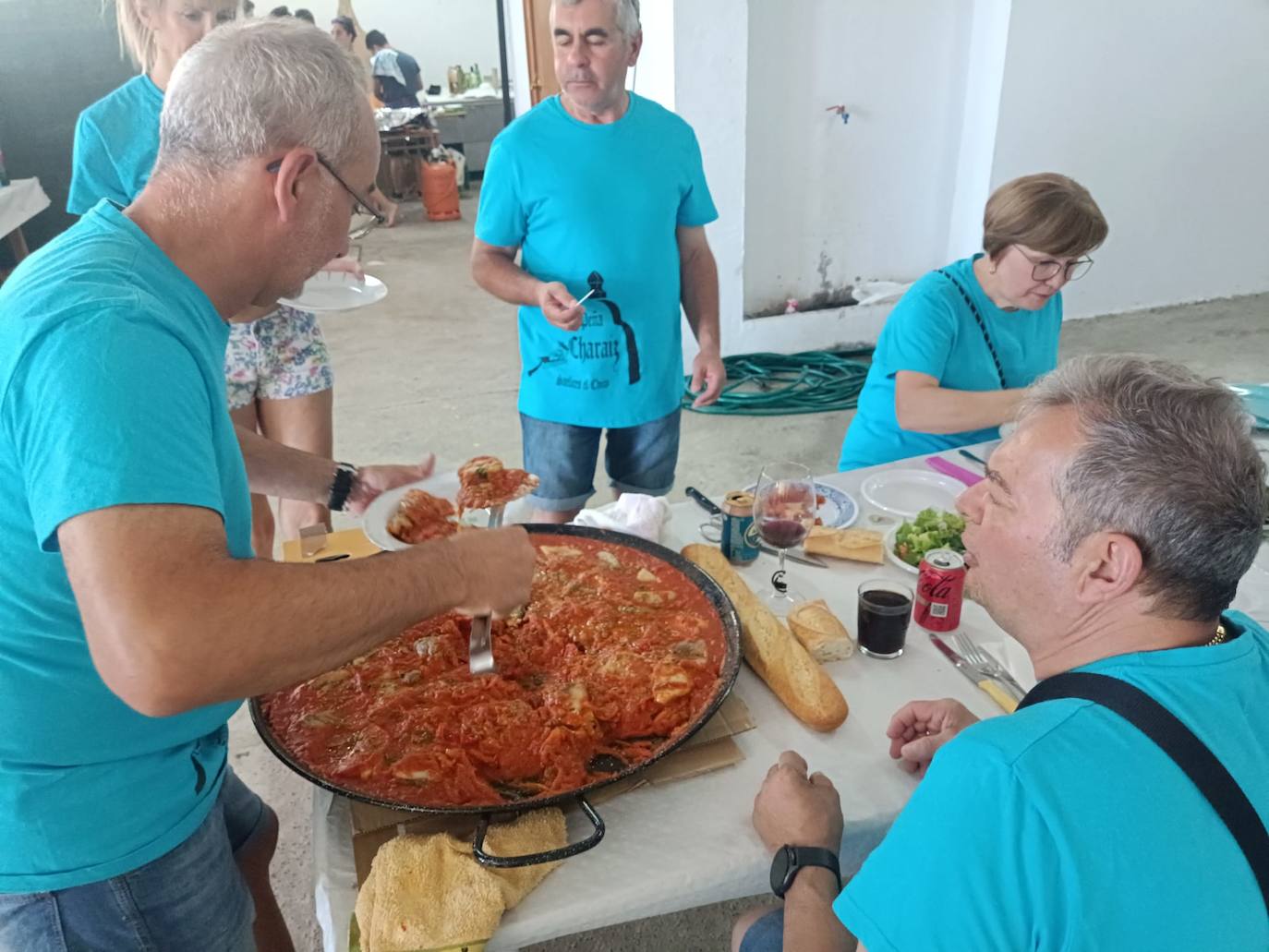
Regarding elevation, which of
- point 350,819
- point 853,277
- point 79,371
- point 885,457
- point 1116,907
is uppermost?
point 79,371

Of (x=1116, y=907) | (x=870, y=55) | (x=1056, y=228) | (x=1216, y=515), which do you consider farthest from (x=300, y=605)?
(x=870, y=55)

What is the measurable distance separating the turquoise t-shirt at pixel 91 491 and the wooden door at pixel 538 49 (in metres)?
8.65

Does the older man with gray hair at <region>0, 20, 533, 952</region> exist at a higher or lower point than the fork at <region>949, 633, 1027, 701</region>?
higher

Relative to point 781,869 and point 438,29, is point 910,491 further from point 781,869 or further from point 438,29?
point 438,29

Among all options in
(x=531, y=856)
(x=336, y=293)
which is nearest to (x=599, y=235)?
(x=336, y=293)

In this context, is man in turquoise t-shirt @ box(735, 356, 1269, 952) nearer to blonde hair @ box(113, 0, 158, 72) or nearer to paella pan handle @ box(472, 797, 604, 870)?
paella pan handle @ box(472, 797, 604, 870)

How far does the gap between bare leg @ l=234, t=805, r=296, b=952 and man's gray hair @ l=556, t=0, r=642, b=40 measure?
2317 mm

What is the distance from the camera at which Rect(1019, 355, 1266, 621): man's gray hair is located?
3.58ft

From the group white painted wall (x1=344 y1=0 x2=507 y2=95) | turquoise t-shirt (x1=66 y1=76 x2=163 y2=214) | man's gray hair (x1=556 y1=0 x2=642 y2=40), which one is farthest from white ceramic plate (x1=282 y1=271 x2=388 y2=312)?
white painted wall (x1=344 y1=0 x2=507 y2=95)

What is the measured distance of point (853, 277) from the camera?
653 centimetres

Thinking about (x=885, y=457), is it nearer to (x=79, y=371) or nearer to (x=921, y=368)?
(x=921, y=368)

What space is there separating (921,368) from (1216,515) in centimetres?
174

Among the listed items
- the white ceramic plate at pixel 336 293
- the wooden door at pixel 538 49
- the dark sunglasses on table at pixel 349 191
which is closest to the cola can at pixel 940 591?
the dark sunglasses on table at pixel 349 191

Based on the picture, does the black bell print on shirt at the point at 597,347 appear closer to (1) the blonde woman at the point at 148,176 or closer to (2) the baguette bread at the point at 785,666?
(1) the blonde woman at the point at 148,176
